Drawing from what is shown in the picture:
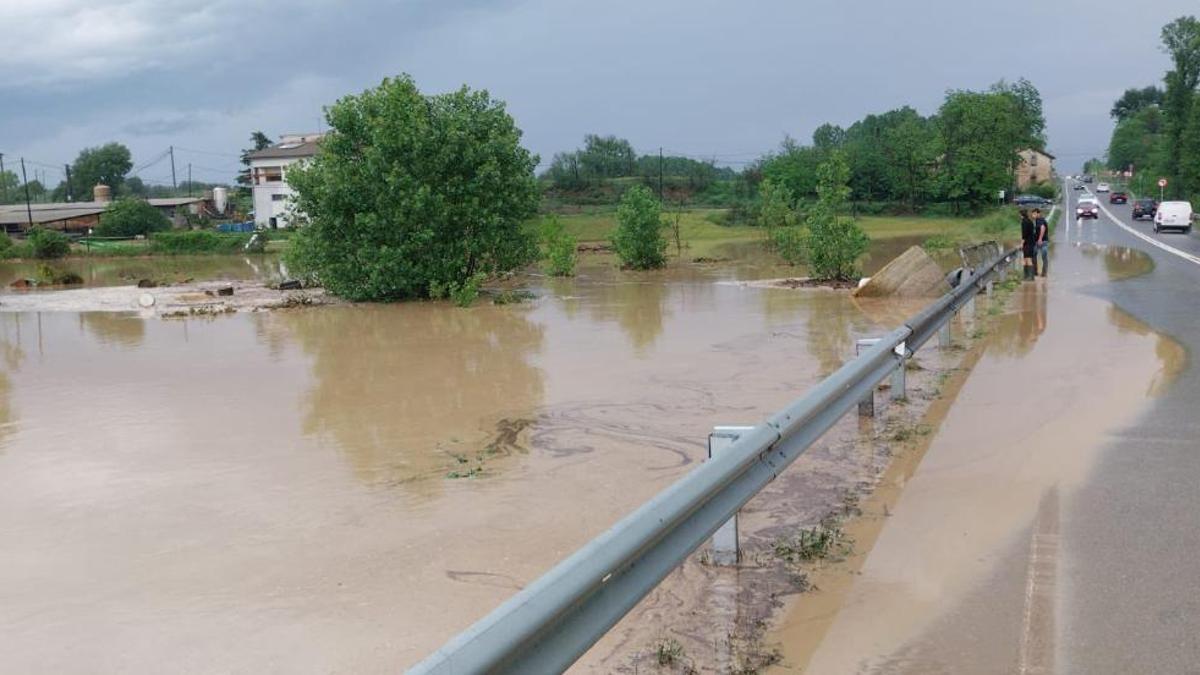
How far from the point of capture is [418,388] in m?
12.2

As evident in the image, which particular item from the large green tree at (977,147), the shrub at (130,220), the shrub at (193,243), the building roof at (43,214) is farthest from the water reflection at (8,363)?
the large green tree at (977,147)

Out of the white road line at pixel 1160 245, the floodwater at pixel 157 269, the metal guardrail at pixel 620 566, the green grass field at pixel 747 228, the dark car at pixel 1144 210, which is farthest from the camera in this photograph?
the dark car at pixel 1144 210

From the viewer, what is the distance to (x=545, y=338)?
17.1 meters

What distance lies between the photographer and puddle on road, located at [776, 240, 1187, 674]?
14.5 feet

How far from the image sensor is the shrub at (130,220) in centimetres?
7419

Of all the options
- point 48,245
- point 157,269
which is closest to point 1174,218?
point 157,269

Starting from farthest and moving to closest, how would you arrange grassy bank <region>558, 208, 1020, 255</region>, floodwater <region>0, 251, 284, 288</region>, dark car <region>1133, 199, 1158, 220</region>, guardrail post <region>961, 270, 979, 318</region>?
dark car <region>1133, 199, 1158, 220</region> < grassy bank <region>558, 208, 1020, 255</region> < floodwater <region>0, 251, 284, 288</region> < guardrail post <region>961, 270, 979, 318</region>

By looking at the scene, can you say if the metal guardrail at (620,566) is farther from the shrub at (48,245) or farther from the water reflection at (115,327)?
the shrub at (48,245)

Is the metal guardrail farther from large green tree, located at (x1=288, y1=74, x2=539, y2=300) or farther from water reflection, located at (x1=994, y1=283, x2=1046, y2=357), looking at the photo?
large green tree, located at (x1=288, y1=74, x2=539, y2=300)

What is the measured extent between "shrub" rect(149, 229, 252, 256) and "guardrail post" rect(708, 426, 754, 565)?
60.8 meters

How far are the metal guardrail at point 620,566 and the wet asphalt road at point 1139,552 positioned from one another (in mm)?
1513

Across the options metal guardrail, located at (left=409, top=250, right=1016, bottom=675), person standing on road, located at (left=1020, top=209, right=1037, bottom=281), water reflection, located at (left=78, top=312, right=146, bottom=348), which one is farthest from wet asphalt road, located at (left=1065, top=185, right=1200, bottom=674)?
water reflection, located at (left=78, top=312, right=146, bottom=348)

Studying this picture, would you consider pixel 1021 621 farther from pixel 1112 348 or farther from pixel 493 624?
pixel 1112 348

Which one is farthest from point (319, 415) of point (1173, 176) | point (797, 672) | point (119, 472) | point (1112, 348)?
point (1173, 176)
